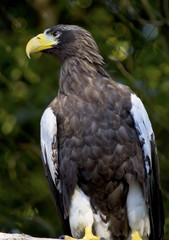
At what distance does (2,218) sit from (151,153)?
1.95 meters

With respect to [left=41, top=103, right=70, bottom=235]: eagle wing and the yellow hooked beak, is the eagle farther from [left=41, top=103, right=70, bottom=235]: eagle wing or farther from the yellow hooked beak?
the yellow hooked beak

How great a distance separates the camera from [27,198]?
7535mm

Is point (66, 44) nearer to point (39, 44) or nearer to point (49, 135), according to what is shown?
point (39, 44)

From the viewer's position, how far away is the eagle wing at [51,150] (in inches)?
229

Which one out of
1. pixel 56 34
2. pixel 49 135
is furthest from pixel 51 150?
pixel 56 34

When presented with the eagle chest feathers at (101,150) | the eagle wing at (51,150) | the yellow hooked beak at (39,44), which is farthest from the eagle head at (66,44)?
the eagle wing at (51,150)

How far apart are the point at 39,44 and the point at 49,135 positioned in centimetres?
88

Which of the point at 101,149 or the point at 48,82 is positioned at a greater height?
the point at 101,149

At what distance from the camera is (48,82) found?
24.2ft

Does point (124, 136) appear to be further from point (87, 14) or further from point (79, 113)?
point (87, 14)

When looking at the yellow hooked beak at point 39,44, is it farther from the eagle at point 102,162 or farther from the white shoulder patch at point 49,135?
the white shoulder patch at point 49,135

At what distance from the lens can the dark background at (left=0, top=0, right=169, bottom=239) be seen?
278 inches

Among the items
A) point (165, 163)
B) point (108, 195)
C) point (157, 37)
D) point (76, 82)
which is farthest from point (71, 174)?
point (157, 37)

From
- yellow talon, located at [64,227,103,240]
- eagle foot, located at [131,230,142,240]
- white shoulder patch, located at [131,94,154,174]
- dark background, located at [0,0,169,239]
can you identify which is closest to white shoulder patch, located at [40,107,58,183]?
yellow talon, located at [64,227,103,240]
